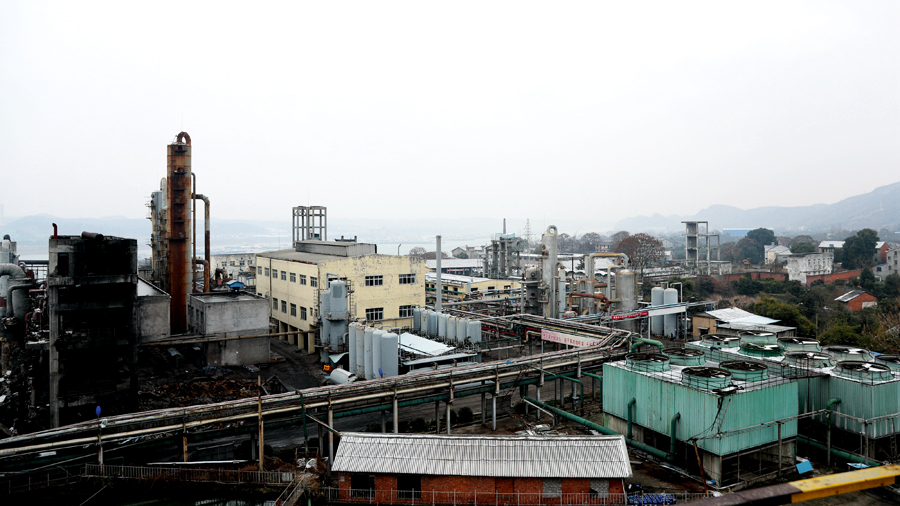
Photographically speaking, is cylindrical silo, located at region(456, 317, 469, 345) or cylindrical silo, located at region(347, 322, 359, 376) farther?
cylindrical silo, located at region(456, 317, 469, 345)

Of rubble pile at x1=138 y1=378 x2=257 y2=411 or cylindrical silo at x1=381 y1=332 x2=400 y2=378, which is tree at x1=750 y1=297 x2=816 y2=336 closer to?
cylindrical silo at x1=381 y1=332 x2=400 y2=378

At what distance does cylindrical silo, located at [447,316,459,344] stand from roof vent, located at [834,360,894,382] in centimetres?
1795

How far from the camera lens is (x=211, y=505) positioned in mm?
18016

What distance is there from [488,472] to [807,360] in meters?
14.8

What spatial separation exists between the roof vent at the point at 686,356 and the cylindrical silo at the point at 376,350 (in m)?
12.9

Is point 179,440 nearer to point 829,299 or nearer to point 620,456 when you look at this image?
point 620,456

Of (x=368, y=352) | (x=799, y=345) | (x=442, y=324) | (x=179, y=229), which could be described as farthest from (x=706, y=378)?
(x=179, y=229)

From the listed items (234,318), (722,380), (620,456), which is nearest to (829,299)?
(722,380)

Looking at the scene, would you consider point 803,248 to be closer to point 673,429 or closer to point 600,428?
point 600,428

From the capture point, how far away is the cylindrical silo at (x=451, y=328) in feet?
106

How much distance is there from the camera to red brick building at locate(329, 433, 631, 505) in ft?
54.0

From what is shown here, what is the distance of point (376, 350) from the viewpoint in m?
27.6

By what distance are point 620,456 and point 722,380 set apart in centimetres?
512

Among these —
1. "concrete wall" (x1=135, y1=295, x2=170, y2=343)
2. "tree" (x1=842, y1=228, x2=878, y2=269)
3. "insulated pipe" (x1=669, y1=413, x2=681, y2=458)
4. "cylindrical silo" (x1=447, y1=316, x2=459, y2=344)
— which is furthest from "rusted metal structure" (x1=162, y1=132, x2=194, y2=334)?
"tree" (x1=842, y1=228, x2=878, y2=269)
